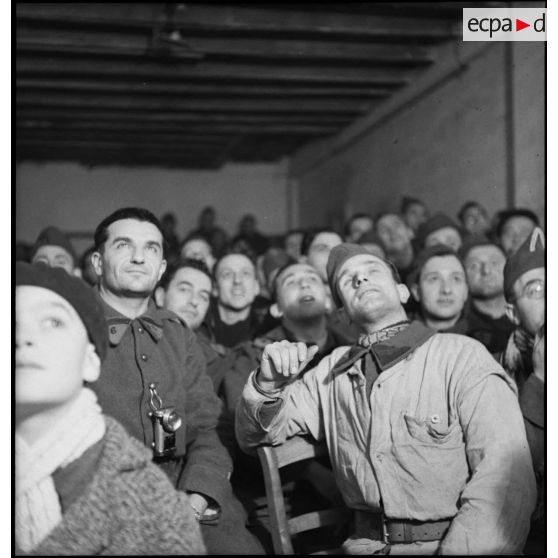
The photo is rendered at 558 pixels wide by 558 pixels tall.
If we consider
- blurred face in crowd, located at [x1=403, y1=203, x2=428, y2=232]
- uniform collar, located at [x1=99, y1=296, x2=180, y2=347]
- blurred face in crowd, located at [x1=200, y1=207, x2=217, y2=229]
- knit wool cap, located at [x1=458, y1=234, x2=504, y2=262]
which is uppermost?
blurred face in crowd, located at [x1=200, y1=207, x2=217, y2=229]

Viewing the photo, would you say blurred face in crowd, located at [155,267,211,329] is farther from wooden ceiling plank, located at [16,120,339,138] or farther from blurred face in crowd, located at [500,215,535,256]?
wooden ceiling plank, located at [16,120,339,138]

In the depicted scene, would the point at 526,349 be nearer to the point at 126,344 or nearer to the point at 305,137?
the point at 126,344

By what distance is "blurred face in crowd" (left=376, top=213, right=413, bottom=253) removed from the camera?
530 centimetres

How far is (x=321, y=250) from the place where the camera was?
14.4 ft

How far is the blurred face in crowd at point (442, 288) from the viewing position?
11.1 feet

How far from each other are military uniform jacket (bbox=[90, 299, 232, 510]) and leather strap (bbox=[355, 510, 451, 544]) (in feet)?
1.58

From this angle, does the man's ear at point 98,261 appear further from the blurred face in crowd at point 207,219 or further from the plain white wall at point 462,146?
the blurred face in crowd at point 207,219

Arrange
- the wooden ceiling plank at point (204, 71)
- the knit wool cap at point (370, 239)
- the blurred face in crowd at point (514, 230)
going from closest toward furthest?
1. the blurred face in crowd at point (514, 230)
2. the knit wool cap at point (370, 239)
3. the wooden ceiling plank at point (204, 71)

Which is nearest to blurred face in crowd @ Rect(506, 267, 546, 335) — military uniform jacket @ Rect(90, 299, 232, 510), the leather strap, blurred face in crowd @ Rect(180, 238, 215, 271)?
the leather strap

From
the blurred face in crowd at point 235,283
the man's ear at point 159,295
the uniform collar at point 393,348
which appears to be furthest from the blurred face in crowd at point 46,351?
the blurred face in crowd at point 235,283

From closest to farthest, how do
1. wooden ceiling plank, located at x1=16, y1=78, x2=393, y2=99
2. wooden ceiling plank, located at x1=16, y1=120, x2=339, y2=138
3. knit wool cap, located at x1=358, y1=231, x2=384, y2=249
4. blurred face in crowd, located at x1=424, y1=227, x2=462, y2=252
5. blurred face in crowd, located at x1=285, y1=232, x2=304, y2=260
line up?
blurred face in crowd, located at x1=424, y1=227, x2=462, y2=252, knit wool cap, located at x1=358, y1=231, x2=384, y2=249, blurred face in crowd, located at x1=285, y1=232, x2=304, y2=260, wooden ceiling plank, located at x1=16, y1=78, x2=393, y2=99, wooden ceiling plank, located at x1=16, y1=120, x2=339, y2=138

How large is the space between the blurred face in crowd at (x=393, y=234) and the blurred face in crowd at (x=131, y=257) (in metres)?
3.26

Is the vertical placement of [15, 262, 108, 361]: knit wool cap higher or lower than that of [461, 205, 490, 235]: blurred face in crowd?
lower

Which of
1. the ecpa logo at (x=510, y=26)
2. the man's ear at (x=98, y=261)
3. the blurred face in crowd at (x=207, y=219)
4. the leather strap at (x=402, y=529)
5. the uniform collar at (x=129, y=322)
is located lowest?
the leather strap at (x=402, y=529)
